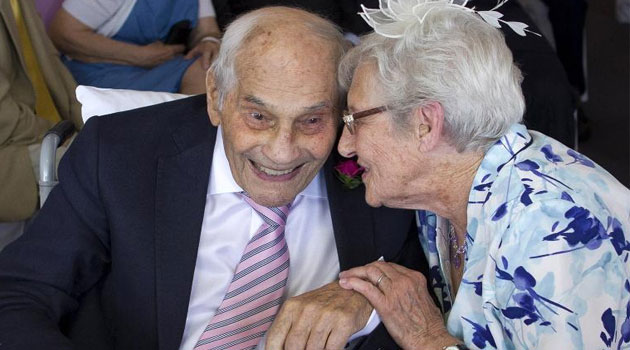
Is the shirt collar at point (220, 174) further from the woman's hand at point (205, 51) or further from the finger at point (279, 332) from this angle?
the woman's hand at point (205, 51)

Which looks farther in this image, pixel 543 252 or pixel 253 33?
pixel 253 33

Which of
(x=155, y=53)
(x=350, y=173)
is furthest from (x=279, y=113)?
(x=155, y=53)

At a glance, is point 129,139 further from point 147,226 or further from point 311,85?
point 311,85

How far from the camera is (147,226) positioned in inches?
80.4

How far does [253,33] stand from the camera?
78.0 inches

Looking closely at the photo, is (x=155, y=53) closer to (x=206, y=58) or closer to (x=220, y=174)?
(x=206, y=58)

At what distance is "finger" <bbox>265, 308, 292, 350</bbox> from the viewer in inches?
74.4

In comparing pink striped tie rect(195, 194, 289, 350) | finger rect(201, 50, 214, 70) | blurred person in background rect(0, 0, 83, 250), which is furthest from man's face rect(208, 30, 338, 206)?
finger rect(201, 50, 214, 70)

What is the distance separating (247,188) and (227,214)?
4.8 inches

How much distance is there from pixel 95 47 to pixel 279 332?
2.12 m

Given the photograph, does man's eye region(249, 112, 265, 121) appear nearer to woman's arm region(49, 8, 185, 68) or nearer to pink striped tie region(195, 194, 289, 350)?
pink striped tie region(195, 194, 289, 350)

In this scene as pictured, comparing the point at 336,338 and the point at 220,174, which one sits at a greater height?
the point at 220,174

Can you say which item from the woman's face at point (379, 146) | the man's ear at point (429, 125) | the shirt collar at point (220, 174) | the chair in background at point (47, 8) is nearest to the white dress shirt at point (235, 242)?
the shirt collar at point (220, 174)

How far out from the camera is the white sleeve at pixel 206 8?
3.76 metres
